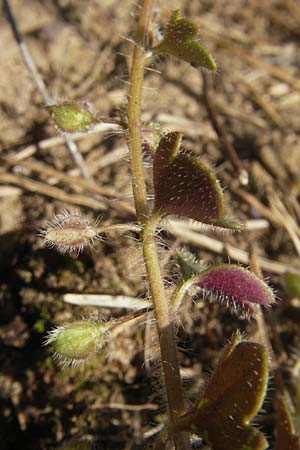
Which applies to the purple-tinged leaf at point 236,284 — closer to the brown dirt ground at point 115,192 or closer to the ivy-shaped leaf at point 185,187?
the ivy-shaped leaf at point 185,187

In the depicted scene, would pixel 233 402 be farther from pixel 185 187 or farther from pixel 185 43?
pixel 185 43

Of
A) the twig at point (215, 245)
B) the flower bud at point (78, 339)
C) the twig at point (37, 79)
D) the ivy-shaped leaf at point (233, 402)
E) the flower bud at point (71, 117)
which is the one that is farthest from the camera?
the twig at point (37, 79)

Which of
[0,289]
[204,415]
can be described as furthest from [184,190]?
[0,289]

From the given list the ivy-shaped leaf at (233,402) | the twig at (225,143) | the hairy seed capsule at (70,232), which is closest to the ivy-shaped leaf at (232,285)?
the ivy-shaped leaf at (233,402)

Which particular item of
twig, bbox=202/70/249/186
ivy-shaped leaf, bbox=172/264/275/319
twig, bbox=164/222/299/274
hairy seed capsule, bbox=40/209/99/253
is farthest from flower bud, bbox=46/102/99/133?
twig, bbox=202/70/249/186

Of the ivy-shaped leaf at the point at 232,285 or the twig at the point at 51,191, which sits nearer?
the ivy-shaped leaf at the point at 232,285

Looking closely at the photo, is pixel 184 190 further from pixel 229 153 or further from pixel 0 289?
pixel 229 153
